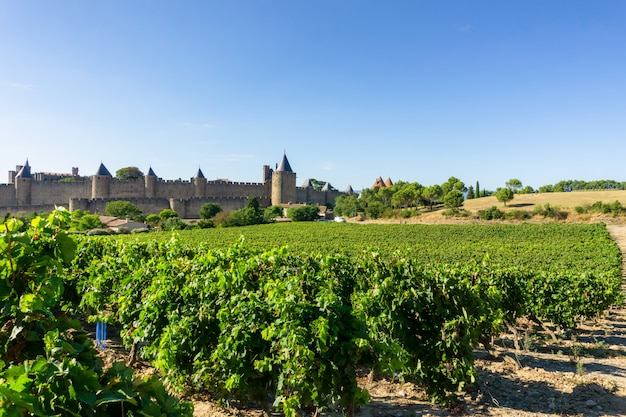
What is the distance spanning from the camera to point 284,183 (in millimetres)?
64312

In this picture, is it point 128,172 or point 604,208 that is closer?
point 604,208

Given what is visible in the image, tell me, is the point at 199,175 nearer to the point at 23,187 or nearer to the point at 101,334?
the point at 23,187

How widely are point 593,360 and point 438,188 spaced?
61505 millimetres

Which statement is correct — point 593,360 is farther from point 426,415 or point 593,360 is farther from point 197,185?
point 197,185

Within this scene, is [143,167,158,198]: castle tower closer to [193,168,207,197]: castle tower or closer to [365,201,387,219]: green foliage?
[193,168,207,197]: castle tower

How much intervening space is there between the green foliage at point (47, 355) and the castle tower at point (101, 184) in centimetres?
6060

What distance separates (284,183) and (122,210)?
956 inches

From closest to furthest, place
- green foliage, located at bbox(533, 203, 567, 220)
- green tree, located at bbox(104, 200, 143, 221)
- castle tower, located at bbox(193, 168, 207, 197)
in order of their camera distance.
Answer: green foliage, located at bbox(533, 203, 567, 220), green tree, located at bbox(104, 200, 143, 221), castle tower, located at bbox(193, 168, 207, 197)

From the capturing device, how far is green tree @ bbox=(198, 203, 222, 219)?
176ft

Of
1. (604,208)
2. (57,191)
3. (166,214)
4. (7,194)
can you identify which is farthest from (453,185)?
(7,194)

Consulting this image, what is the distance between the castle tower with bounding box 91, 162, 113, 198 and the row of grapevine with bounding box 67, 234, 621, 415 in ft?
182

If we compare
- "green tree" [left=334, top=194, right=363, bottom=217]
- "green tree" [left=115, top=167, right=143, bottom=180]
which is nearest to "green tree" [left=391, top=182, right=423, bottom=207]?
"green tree" [left=334, top=194, right=363, bottom=217]

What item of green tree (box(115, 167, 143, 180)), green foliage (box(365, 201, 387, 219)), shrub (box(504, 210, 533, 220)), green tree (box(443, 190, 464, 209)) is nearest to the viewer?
shrub (box(504, 210, 533, 220))

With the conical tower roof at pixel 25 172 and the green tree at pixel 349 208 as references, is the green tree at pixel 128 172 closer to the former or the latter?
the conical tower roof at pixel 25 172
